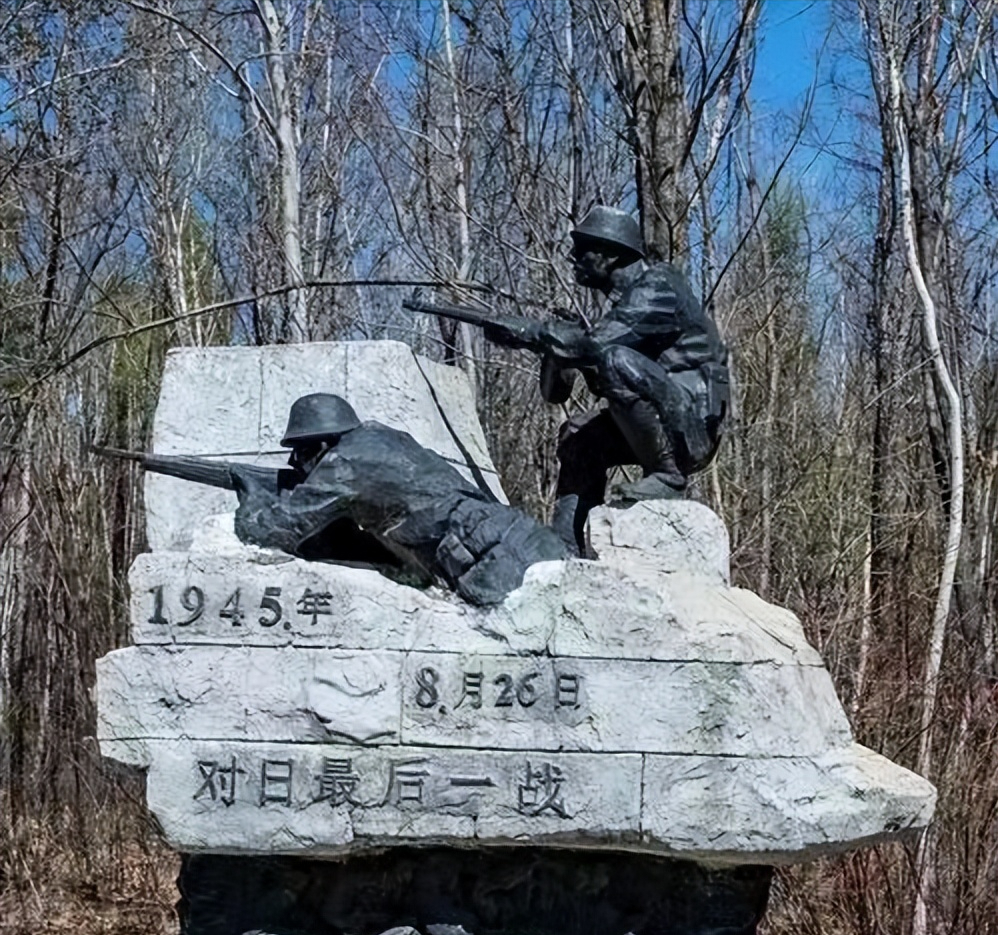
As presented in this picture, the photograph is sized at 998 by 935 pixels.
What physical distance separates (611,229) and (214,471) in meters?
1.67

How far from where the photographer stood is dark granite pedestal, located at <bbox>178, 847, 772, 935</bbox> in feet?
15.6

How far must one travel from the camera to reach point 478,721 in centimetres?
462

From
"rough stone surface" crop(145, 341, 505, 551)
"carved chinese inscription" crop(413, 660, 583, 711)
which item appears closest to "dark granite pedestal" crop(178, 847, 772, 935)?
"carved chinese inscription" crop(413, 660, 583, 711)

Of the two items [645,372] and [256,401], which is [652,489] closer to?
[645,372]

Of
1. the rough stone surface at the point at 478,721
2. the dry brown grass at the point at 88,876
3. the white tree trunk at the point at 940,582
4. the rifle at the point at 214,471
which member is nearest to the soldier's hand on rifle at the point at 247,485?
the rifle at the point at 214,471

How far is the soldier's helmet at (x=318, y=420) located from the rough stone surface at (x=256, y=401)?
0.46m

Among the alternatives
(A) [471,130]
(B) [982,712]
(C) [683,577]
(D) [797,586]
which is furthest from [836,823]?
(A) [471,130]

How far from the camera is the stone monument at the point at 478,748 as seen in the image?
456cm

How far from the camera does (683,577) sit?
4.80 m

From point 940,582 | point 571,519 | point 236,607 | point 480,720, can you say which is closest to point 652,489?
point 571,519

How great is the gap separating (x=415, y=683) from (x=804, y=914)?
135 inches

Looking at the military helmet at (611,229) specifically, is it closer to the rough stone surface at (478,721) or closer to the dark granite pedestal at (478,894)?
the rough stone surface at (478,721)

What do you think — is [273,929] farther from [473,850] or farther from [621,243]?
[621,243]

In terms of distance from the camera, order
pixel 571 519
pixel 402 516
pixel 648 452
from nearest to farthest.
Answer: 1. pixel 402 516
2. pixel 648 452
3. pixel 571 519
